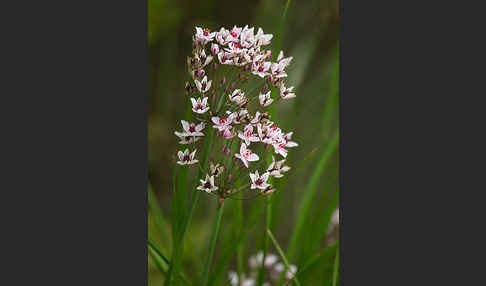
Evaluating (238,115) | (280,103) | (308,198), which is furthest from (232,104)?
(280,103)

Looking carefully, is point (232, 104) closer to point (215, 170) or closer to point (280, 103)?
point (215, 170)

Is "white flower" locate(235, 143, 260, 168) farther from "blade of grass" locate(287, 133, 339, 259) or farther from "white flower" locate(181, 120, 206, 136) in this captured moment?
"blade of grass" locate(287, 133, 339, 259)

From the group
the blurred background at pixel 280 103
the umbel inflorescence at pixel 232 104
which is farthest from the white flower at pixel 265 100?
the blurred background at pixel 280 103

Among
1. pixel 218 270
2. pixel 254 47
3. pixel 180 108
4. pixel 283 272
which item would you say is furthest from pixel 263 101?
pixel 180 108

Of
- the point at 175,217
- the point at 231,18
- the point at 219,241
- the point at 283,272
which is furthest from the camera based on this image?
the point at 219,241

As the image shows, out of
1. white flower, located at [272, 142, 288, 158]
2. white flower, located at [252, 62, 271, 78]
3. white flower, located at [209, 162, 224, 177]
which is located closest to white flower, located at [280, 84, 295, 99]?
white flower, located at [252, 62, 271, 78]

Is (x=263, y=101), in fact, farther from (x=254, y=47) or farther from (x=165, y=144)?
(x=165, y=144)
